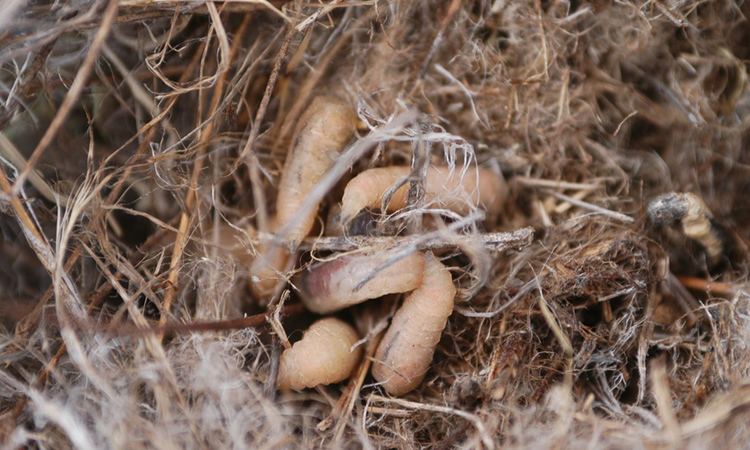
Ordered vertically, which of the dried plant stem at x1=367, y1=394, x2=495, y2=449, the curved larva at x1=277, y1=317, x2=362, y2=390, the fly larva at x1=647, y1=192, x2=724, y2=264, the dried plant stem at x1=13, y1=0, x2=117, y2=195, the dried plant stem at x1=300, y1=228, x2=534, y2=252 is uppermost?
the dried plant stem at x1=13, y1=0, x2=117, y2=195

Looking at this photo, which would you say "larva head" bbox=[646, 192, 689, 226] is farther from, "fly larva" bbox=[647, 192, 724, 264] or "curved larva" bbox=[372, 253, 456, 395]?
"curved larva" bbox=[372, 253, 456, 395]

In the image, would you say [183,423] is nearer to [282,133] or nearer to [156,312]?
[156,312]

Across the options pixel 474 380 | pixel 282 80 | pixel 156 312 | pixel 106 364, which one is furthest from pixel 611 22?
pixel 106 364

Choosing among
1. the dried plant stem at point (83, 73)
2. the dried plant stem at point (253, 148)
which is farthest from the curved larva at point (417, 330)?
the dried plant stem at point (83, 73)

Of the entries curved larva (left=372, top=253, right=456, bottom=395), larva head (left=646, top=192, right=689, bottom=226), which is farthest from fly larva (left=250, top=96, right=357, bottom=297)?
larva head (left=646, top=192, right=689, bottom=226)

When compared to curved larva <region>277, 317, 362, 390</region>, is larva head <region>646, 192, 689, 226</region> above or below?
above

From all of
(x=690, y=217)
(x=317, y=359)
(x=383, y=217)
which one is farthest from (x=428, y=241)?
(x=690, y=217)

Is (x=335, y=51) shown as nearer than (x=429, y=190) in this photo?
No
